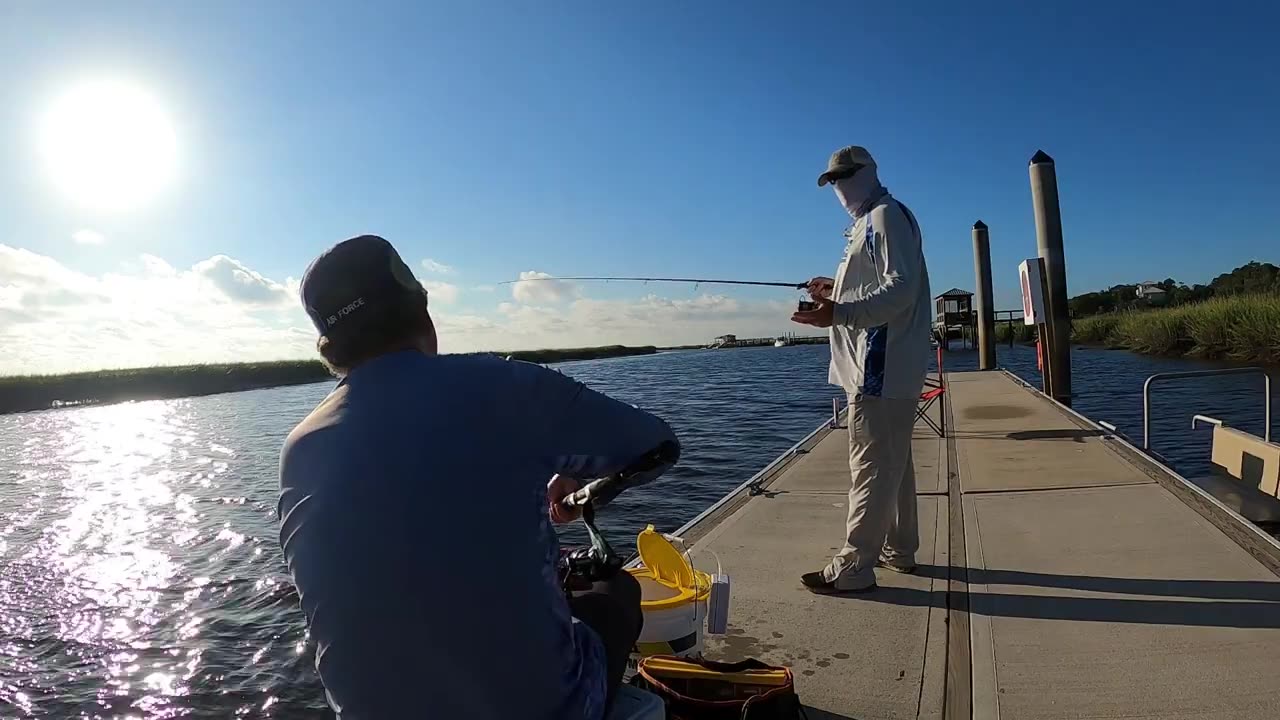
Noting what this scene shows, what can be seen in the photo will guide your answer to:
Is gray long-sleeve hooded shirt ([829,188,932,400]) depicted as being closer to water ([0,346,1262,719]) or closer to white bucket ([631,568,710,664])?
white bucket ([631,568,710,664])

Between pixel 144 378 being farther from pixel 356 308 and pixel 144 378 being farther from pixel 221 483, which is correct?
pixel 356 308

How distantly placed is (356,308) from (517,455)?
47 centimetres

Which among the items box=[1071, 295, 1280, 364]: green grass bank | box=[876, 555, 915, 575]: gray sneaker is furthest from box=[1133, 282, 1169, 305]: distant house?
box=[876, 555, 915, 575]: gray sneaker

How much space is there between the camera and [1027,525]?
480 cm

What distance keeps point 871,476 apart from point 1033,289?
8.34 m

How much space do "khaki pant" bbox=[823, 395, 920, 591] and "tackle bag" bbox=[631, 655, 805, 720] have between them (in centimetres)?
130

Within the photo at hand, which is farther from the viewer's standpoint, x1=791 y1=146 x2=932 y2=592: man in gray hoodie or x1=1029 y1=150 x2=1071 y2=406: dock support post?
x1=1029 y1=150 x2=1071 y2=406: dock support post

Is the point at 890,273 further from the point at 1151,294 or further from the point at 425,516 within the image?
the point at 1151,294

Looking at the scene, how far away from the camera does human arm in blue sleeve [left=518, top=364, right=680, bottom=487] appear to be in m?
1.55

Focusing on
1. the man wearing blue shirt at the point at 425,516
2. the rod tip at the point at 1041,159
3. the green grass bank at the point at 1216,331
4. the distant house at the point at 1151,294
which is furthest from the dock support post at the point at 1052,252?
the distant house at the point at 1151,294

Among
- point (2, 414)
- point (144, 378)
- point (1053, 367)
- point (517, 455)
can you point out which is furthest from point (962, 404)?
point (144, 378)

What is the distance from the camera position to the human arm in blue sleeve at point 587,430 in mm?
1549

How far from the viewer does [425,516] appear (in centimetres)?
135

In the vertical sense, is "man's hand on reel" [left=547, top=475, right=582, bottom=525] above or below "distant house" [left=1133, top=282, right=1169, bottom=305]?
below
